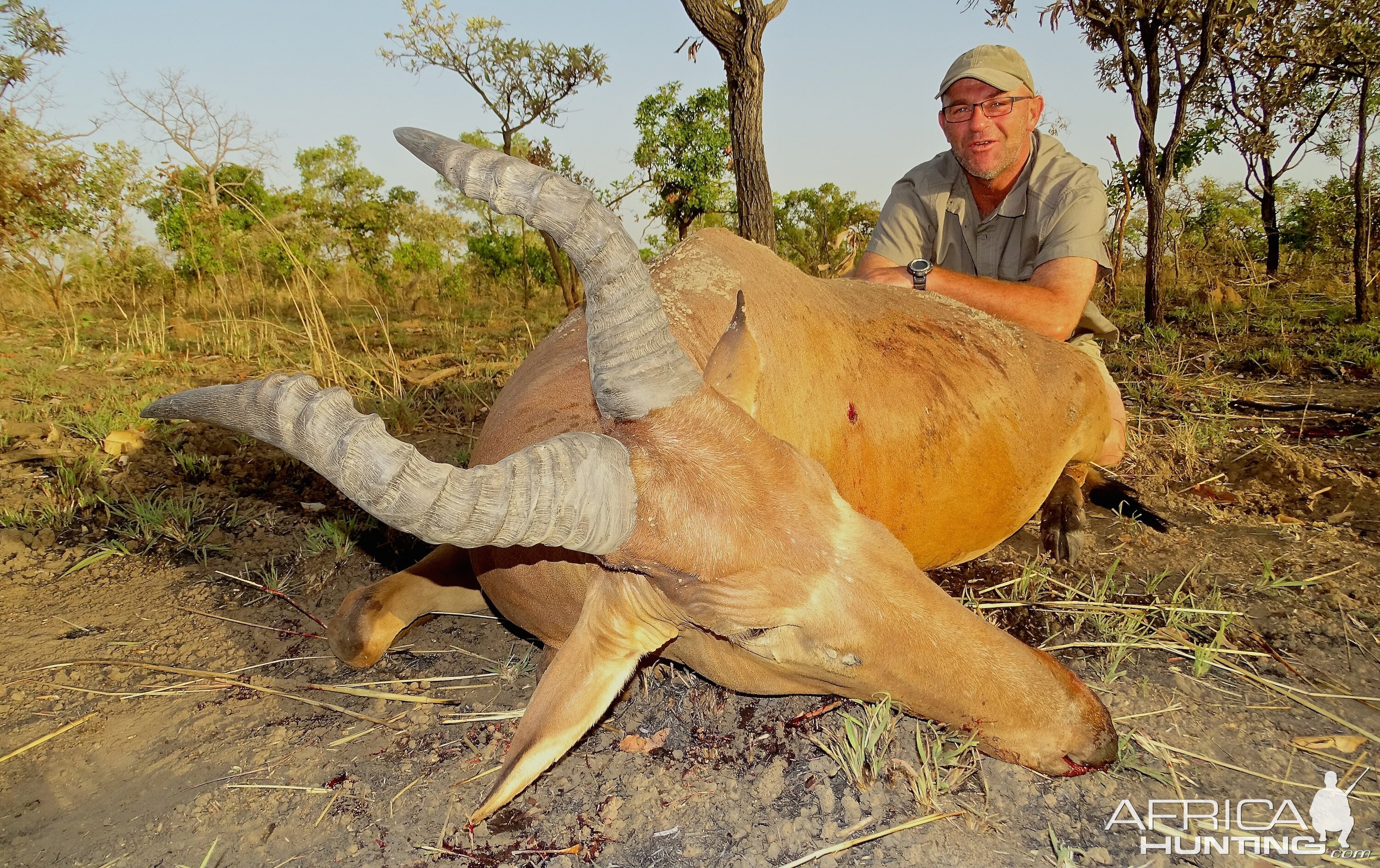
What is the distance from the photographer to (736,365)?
7.78ft

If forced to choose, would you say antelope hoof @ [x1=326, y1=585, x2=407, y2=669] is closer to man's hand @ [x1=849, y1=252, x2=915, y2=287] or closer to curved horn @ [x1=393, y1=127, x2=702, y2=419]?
curved horn @ [x1=393, y1=127, x2=702, y2=419]

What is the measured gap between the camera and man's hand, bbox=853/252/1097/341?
4238 millimetres

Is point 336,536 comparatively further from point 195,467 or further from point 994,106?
point 994,106

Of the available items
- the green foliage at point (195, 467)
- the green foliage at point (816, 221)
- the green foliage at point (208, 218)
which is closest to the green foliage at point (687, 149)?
the green foliage at point (816, 221)

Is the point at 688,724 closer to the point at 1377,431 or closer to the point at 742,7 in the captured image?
the point at 1377,431

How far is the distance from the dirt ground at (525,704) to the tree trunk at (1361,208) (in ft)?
21.9

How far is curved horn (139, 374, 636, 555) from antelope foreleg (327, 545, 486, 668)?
1367 mm

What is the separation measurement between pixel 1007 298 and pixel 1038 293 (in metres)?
0.19

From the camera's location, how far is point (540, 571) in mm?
2625

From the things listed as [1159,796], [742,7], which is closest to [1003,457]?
[1159,796]

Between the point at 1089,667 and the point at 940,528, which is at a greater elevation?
the point at 940,528

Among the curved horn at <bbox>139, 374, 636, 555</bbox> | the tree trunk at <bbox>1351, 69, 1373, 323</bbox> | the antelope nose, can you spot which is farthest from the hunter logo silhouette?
the tree trunk at <bbox>1351, 69, 1373, 323</bbox>

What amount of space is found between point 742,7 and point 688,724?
7159 mm
